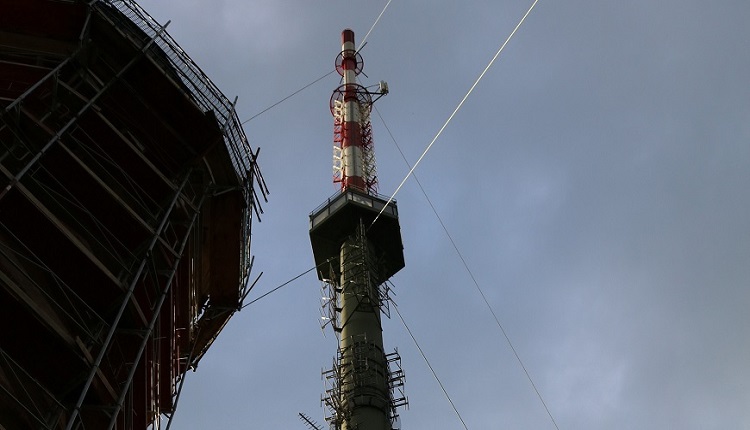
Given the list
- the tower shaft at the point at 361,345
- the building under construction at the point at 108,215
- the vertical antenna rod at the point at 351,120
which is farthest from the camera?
the vertical antenna rod at the point at 351,120

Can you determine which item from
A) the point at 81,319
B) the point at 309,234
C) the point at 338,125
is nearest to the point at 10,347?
the point at 81,319

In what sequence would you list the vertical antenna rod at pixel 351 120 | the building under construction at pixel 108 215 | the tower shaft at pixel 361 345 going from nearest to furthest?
the building under construction at pixel 108 215, the tower shaft at pixel 361 345, the vertical antenna rod at pixel 351 120

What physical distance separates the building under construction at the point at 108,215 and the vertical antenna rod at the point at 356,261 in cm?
835

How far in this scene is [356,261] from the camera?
46.5 meters

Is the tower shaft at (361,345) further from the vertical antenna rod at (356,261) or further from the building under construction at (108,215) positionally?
the building under construction at (108,215)

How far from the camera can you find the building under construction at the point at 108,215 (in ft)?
65.9

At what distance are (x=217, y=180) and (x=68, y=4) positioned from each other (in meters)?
7.54

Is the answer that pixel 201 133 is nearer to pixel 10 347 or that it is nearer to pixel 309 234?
pixel 10 347

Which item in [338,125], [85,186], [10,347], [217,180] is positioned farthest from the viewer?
[338,125]

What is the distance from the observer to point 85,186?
2317 cm

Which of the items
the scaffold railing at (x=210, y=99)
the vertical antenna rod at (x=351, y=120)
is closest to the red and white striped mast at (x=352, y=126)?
the vertical antenna rod at (x=351, y=120)

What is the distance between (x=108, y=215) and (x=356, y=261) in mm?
23791

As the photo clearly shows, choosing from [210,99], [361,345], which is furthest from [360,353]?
[210,99]

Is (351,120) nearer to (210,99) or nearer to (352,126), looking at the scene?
(352,126)
